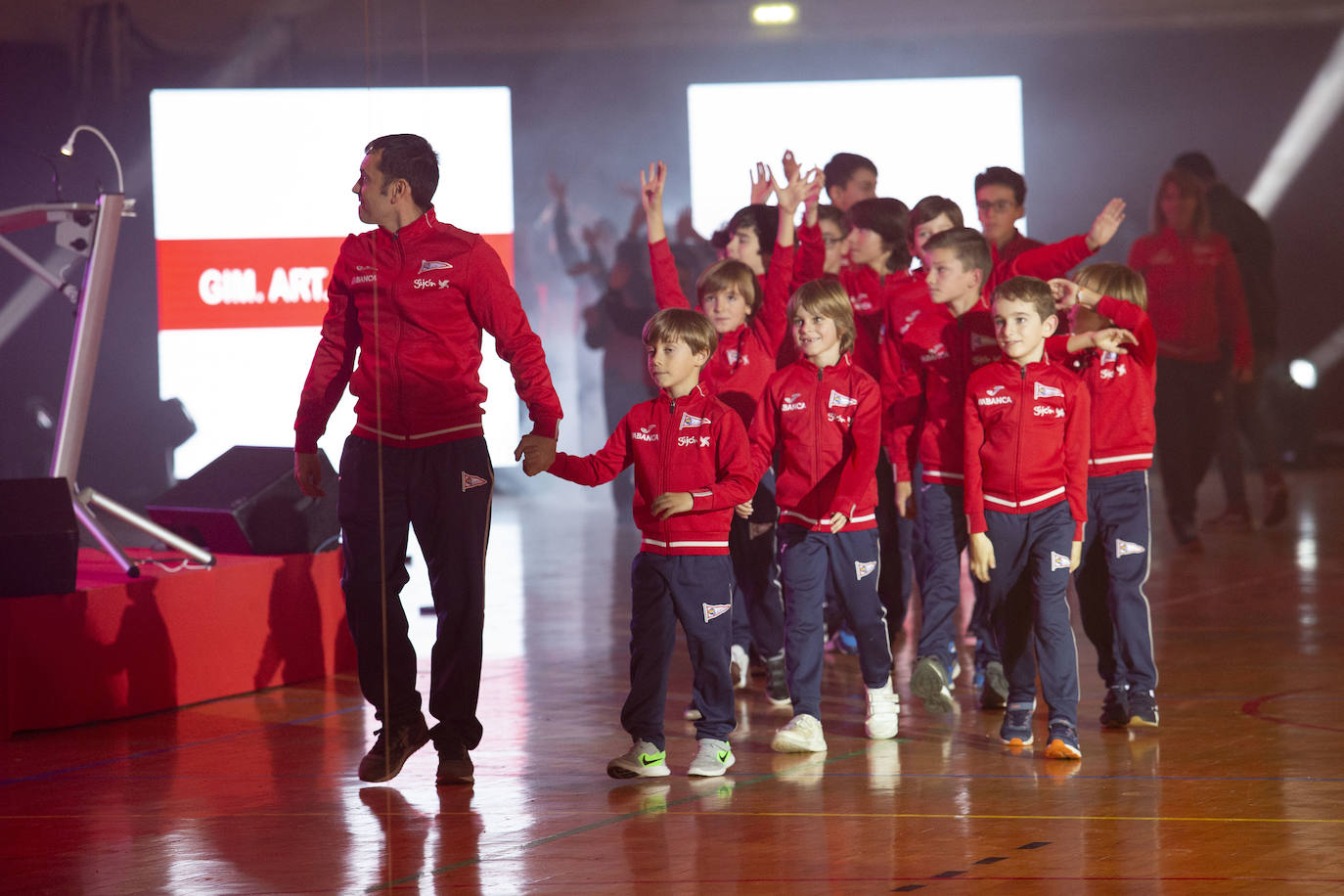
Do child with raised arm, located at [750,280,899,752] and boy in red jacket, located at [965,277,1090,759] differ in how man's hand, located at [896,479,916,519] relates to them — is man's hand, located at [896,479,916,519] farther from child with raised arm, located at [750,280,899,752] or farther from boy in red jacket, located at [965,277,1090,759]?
boy in red jacket, located at [965,277,1090,759]

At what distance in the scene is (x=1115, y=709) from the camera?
394 centimetres

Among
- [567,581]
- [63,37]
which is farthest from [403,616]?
[63,37]

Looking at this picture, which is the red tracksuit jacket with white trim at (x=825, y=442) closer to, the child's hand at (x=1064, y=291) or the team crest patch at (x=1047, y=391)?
the team crest patch at (x=1047, y=391)

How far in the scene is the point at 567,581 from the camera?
7258 mm

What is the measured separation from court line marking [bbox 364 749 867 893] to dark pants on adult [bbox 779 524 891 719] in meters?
0.21

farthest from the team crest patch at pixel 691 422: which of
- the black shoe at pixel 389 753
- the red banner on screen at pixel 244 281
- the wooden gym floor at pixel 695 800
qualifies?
the red banner on screen at pixel 244 281

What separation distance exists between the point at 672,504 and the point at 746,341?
111 centimetres

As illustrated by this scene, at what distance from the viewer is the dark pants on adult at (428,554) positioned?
11.3ft

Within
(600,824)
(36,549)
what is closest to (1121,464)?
(600,824)

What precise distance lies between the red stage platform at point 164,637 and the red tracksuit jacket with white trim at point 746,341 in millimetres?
1472

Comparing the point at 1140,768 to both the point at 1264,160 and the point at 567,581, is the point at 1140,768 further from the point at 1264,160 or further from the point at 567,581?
the point at 1264,160

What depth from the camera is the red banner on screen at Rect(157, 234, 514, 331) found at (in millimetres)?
8586

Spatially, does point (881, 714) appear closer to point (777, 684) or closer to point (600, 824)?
point (777, 684)

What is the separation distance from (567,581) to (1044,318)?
12.6ft
